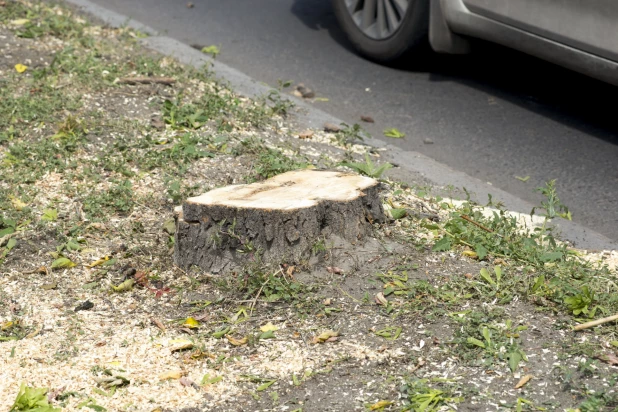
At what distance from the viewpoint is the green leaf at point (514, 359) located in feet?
9.32

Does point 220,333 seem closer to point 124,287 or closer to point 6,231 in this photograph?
point 124,287

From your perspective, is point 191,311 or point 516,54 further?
point 516,54

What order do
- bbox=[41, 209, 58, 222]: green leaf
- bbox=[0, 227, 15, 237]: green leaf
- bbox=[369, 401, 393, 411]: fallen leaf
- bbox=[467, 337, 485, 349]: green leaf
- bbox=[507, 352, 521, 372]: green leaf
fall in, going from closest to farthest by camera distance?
bbox=[369, 401, 393, 411]: fallen leaf → bbox=[507, 352, 521, 372]: green leaf → bbox=[467, 337, 485, 349]: green leaf → bbox=[0, 227, 15, 237]: green leaf → bbox=[41, 209, 58, 222]: green leaf

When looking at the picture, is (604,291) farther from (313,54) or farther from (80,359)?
(313,54)

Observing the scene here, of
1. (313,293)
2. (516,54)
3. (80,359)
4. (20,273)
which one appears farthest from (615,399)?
(516,54)

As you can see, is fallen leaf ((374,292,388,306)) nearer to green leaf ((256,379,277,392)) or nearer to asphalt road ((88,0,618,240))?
green leaf ((256,379,277,392))

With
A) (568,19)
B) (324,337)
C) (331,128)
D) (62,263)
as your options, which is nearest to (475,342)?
(324,337)

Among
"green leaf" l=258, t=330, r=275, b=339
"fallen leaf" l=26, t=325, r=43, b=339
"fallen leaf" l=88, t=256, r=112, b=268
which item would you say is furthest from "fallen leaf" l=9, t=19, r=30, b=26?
"green leaf" l=258, t=330, r=275, b=339

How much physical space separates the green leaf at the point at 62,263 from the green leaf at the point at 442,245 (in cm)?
150

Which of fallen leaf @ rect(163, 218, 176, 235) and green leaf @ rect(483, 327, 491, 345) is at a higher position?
green leaf @ rect(483, 327, 491, 345)

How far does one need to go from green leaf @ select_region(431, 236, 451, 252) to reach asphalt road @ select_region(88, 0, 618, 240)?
983 mm

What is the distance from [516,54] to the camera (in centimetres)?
619

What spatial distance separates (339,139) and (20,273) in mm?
1939

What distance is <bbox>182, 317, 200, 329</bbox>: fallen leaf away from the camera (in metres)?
3.23
